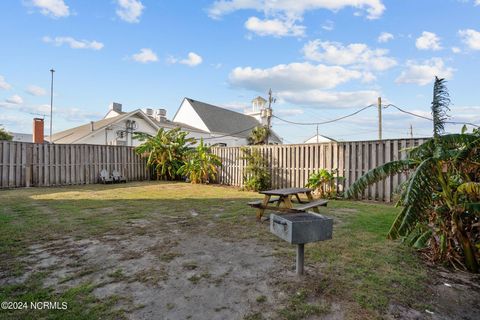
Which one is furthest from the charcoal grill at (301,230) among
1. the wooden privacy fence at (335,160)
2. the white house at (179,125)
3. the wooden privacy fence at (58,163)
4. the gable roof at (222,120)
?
the gable roof at (222,120)

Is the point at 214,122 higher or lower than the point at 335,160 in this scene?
higher

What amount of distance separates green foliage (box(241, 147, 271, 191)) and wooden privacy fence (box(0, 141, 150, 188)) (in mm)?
6678

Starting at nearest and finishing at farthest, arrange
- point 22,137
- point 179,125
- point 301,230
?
1. point 301,230
2. point 179,125
3. point 22,137

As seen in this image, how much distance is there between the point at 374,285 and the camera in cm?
256

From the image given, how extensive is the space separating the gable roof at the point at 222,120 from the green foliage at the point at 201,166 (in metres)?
13.0

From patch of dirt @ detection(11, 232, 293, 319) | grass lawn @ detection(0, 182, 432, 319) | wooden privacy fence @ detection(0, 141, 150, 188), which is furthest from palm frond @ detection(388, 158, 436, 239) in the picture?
wooden privacy fence @ detection(0, 141, 150, 188)

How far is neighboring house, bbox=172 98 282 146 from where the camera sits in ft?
85.3

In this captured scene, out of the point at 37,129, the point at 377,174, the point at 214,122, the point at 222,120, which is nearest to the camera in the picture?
the point at 377,174

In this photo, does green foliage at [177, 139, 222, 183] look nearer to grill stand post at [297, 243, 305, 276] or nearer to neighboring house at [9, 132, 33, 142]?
grill stand post at [297, 243, 305, 276]

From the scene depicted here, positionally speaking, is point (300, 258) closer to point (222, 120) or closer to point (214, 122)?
point (214, 122)

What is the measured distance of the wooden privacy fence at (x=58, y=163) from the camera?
34.5ft

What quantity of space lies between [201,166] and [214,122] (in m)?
15.2

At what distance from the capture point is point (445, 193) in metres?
3.11

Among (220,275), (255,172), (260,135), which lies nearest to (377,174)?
(220,275)
